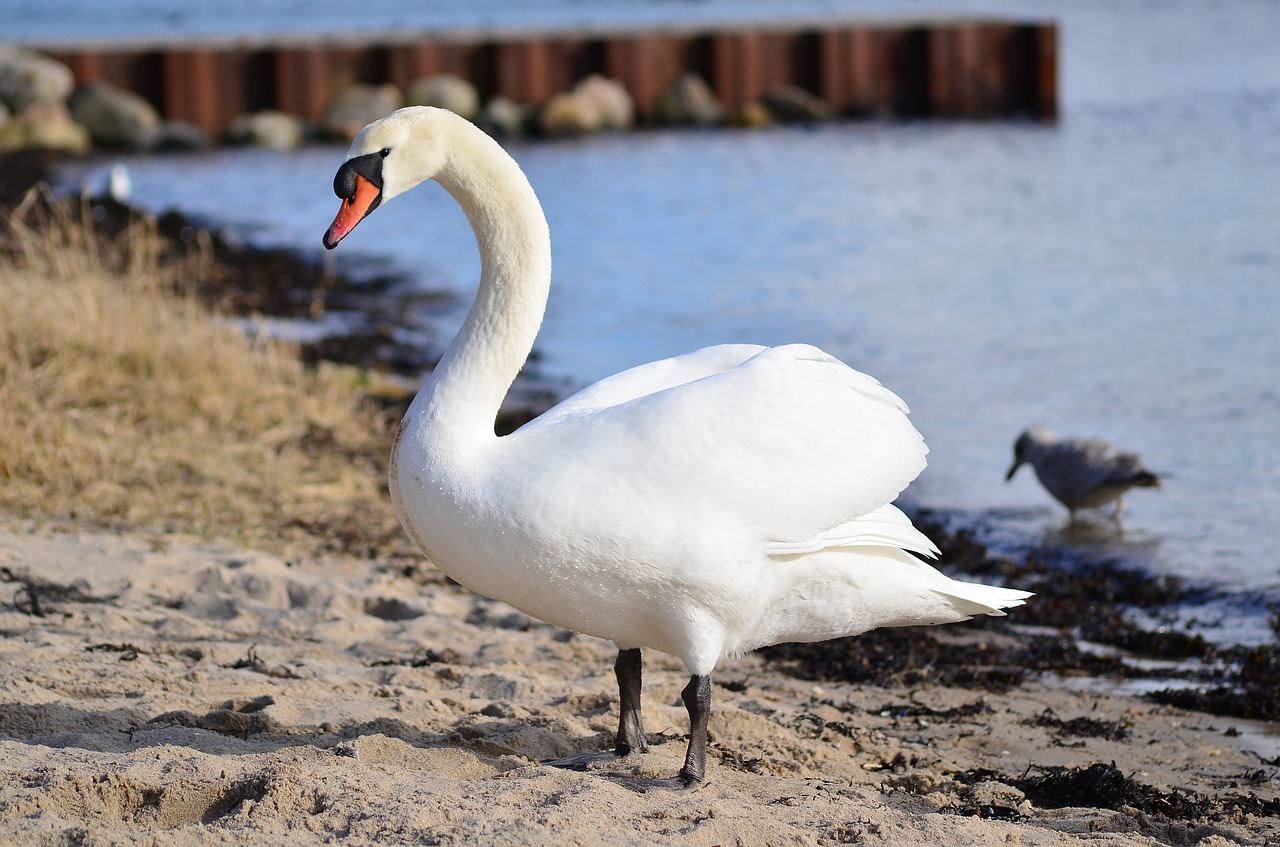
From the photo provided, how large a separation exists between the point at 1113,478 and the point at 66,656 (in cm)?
598

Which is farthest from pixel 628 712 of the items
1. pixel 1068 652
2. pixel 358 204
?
pixel 1068 652

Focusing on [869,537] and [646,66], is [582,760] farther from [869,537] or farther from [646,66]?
[646,66]

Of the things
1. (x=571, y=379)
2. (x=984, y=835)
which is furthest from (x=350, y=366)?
(x=984, y=835)

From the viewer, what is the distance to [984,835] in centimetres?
373

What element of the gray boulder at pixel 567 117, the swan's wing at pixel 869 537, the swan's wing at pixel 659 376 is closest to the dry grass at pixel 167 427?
the swan's wing at pixel 659 376

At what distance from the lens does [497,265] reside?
4.26m

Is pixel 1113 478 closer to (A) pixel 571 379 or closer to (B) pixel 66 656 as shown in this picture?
(A) pixel 571 379

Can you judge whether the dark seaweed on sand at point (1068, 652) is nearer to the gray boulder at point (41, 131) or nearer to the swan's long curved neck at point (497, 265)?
the swan's long curved neck at point (497, 265)

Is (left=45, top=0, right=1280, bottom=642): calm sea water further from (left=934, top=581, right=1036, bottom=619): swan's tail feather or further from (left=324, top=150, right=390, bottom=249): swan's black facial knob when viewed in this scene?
(left=324, top=150, right=390, bottom=249): swan's black facial knob

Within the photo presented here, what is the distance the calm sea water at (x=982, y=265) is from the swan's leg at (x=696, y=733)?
373 cm

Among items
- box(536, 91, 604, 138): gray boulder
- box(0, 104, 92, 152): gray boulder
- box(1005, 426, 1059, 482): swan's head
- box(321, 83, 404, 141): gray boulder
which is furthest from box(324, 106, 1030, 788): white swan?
box(536, 91, 604, 138): gray boulder

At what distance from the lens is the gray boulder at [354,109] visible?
97.3 ft

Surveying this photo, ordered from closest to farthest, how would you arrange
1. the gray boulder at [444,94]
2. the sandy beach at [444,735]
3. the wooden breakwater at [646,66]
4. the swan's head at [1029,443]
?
the sandy beach at [444,735] < the swan's head at [1029,443] < the gray boulder at [444,94] < the wooden breakwater at [646,66]

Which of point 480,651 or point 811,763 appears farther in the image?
point 480,651
